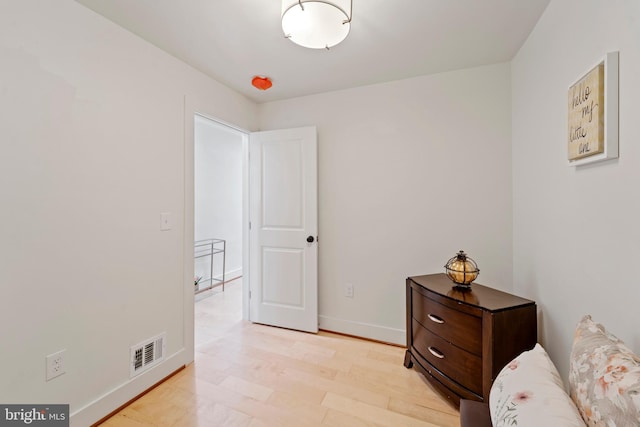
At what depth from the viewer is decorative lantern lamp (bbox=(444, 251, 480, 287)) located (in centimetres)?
177

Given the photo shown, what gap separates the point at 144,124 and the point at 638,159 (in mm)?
2442

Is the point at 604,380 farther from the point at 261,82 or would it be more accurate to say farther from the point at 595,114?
the point at 261,82

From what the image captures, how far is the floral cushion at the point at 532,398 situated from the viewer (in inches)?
27.3

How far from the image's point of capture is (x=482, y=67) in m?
2.15

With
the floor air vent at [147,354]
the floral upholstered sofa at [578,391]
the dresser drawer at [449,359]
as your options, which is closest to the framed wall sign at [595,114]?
the floral upholstered sofa at [578,391]

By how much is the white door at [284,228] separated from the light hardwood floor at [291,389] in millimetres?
296

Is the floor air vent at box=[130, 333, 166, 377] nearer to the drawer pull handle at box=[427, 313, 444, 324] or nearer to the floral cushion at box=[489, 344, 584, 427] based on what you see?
the drawer pull handle at box=[427, 313, 444, 324]

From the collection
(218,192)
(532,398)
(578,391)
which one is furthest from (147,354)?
(218,192)

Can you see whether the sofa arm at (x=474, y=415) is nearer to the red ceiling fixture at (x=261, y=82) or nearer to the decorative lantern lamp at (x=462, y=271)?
the decorative lantern lamp at (x=462, y=271)

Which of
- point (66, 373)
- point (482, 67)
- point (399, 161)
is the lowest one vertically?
point (66, 373)

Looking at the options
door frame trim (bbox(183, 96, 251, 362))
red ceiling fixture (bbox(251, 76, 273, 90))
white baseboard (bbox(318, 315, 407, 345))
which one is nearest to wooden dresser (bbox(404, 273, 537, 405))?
white baseboard (bbox(318, 315, 407, 345))

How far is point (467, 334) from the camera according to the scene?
61.2 inches

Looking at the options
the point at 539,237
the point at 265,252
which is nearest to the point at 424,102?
the point at 539,237

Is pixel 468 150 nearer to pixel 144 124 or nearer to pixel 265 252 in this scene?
pixel 265 252
